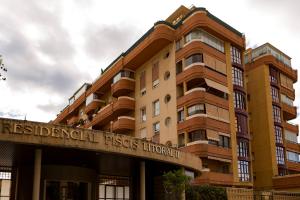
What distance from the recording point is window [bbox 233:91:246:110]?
52316 millimetres

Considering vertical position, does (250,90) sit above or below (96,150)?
above

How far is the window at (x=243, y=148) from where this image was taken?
5012cm

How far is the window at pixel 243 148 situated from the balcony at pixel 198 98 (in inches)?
212

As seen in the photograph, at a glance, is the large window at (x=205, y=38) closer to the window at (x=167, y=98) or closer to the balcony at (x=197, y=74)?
the balcony at (x=197, y=74)

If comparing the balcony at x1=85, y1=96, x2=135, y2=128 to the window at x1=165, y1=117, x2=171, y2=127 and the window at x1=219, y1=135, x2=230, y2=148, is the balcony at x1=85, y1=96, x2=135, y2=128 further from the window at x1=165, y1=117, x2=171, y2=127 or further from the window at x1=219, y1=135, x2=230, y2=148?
the window at x1=219, y1=135, x2=230, y2=148

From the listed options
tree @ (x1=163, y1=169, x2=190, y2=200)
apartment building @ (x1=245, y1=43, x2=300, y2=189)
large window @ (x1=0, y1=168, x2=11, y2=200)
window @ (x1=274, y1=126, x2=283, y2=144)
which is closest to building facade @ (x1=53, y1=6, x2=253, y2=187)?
apartment building @ (x1=245, y1=43, x2=300, y2=189)

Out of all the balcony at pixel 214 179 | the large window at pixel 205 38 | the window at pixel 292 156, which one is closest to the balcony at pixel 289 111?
the window at pixel 292 156

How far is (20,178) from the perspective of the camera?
25547mm

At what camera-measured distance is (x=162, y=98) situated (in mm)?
53000

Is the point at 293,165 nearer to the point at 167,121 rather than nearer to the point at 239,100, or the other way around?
the point at 239,100

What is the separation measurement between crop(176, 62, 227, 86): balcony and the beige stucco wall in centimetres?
190

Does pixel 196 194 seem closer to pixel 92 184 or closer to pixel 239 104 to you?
pixel 92 184

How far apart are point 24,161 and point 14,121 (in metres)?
6.32

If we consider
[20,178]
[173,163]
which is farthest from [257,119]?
[20,178]
